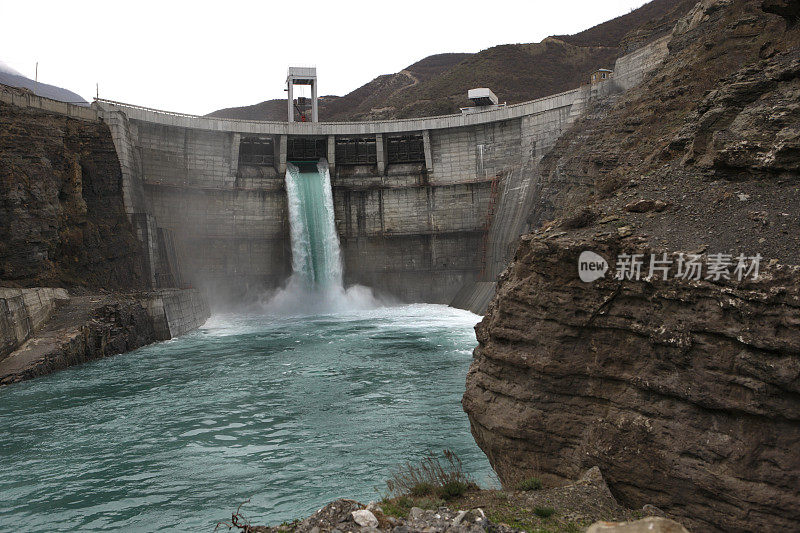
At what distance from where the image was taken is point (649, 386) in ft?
18.8

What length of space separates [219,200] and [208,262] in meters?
3.69

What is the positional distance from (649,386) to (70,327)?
18.4 m

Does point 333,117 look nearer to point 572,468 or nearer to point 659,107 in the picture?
point 659,107

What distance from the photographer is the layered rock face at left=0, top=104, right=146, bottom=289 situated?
2117 centimetres

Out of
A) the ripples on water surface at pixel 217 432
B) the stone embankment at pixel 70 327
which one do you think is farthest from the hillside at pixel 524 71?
the ripples on water surface at pixel 217 432

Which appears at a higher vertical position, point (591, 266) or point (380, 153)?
point (380, 153)

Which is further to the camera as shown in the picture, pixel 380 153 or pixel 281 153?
pixel 380 153

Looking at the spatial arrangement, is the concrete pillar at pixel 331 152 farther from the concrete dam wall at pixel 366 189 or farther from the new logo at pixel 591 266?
the new logo at pixel 591 266

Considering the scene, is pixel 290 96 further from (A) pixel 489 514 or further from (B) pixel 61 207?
(A) pixel 489 514

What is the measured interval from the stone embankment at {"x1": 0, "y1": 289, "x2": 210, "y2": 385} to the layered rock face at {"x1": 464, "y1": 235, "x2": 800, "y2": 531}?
1470 cm

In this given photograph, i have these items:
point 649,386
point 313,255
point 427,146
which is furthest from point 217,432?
point 427,146

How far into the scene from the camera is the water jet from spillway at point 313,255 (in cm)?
3544

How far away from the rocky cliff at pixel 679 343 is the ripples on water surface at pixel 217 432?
7.36ft

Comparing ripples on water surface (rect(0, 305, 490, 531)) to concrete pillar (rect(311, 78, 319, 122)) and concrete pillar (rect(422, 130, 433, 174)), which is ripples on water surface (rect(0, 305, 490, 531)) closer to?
concrete pillar (rect(422, 130, 433, 174))
